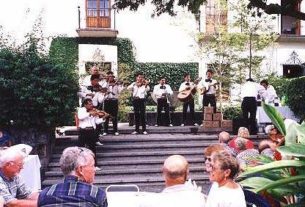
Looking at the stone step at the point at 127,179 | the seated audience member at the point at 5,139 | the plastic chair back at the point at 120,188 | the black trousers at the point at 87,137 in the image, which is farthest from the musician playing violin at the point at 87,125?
the plastic chair back at the point at 120,188

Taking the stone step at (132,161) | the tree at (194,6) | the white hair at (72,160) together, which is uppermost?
the tree at (194,6)

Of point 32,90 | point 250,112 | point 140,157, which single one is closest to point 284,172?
point 32,90

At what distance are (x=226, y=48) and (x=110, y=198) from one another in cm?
1740

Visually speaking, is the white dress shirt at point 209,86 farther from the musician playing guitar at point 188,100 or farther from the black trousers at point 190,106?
the black trousers at point 190,106

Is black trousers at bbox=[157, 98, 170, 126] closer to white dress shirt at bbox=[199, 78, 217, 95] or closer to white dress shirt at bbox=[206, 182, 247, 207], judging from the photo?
white dress shirt at bbox=[199, 78, 217, 95]

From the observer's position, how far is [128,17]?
2902 cm

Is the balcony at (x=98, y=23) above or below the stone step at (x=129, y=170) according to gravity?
above

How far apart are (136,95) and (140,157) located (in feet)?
7.85

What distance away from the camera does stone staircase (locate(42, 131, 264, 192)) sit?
518 inches

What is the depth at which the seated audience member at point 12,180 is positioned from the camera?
17.7 ft

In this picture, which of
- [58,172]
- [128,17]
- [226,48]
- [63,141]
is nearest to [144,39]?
[128,17]

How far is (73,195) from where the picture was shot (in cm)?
406

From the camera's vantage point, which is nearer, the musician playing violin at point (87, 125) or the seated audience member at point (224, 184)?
the seated audience member at point (224, 184)

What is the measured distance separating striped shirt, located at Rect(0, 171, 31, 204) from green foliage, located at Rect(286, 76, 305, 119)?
1240cm
